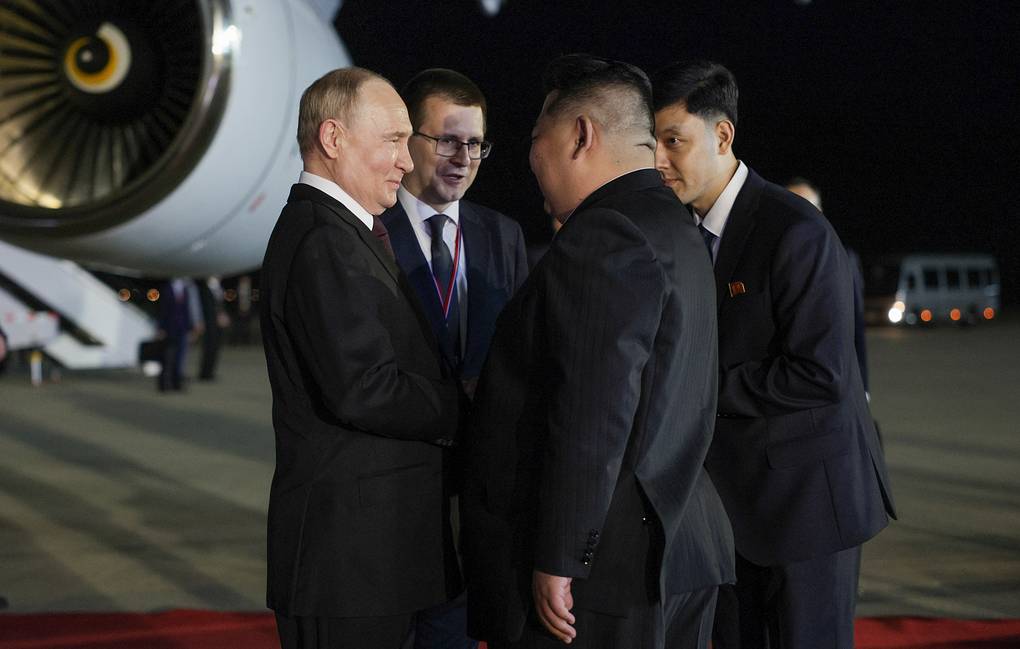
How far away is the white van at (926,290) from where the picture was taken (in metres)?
20.4

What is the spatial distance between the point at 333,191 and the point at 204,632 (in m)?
1.69

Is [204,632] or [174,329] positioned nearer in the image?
[204,632]

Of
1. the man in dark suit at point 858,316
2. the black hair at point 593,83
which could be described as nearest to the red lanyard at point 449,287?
the black hair at point 593,83

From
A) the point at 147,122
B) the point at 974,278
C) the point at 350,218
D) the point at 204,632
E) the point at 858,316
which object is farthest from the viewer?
the point at 974,278

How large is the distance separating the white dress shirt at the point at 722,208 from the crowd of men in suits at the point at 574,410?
0.04m

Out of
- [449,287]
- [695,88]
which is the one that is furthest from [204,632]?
[695,88]

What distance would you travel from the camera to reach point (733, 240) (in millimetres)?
1854

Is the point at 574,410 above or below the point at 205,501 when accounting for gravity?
above

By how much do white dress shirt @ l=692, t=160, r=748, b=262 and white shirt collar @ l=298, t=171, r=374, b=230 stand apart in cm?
68

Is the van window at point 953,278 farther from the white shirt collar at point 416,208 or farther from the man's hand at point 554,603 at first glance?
the man's hand at point 554,603

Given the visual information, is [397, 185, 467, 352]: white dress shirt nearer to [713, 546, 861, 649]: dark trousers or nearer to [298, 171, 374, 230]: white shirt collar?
[298, 171, 374, 230]: white shirt collar

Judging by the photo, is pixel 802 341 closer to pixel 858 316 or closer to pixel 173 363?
pixel 858 316

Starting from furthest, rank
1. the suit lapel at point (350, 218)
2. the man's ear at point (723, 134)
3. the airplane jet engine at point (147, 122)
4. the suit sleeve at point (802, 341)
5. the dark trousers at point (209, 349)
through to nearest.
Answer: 1. the dark trousers at point (209, 349)
2. the airplane jet engine at point (147, 122)
3. the man's ear at point (723, 134)
4. the suit sleeve at point (802, 341)
5. the suit lapel at point (350, 218)

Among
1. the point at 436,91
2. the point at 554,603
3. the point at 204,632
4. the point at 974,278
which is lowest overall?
the point at 974,278
